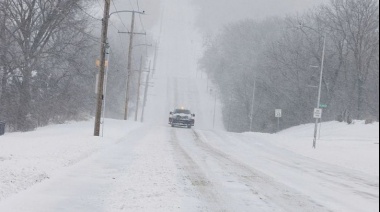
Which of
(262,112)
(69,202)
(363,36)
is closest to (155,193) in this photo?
(69,202)

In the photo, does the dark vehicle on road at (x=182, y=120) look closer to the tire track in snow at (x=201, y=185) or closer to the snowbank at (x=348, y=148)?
the snowbank at (x=348, y=148)

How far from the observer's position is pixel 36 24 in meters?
31.2

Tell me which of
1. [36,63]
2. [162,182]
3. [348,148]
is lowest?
[348,148]

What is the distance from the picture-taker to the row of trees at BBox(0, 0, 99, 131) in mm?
29422

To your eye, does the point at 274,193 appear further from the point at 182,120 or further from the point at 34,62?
the point at 182,120

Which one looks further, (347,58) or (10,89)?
(347,58)

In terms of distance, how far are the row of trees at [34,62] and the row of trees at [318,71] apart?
18.1 m

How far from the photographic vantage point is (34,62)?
29.7m

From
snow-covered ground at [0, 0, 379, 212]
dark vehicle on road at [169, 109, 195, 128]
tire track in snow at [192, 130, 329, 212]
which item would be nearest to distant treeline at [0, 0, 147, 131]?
dark vehicle on road at [169, 109, 195, 128]

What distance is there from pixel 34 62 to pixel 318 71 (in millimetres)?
33131

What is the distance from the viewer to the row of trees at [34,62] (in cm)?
2942

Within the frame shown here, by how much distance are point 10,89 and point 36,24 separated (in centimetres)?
458

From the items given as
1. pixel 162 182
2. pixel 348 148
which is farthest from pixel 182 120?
pixel 162 182

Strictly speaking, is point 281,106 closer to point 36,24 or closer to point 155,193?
point 36,24
